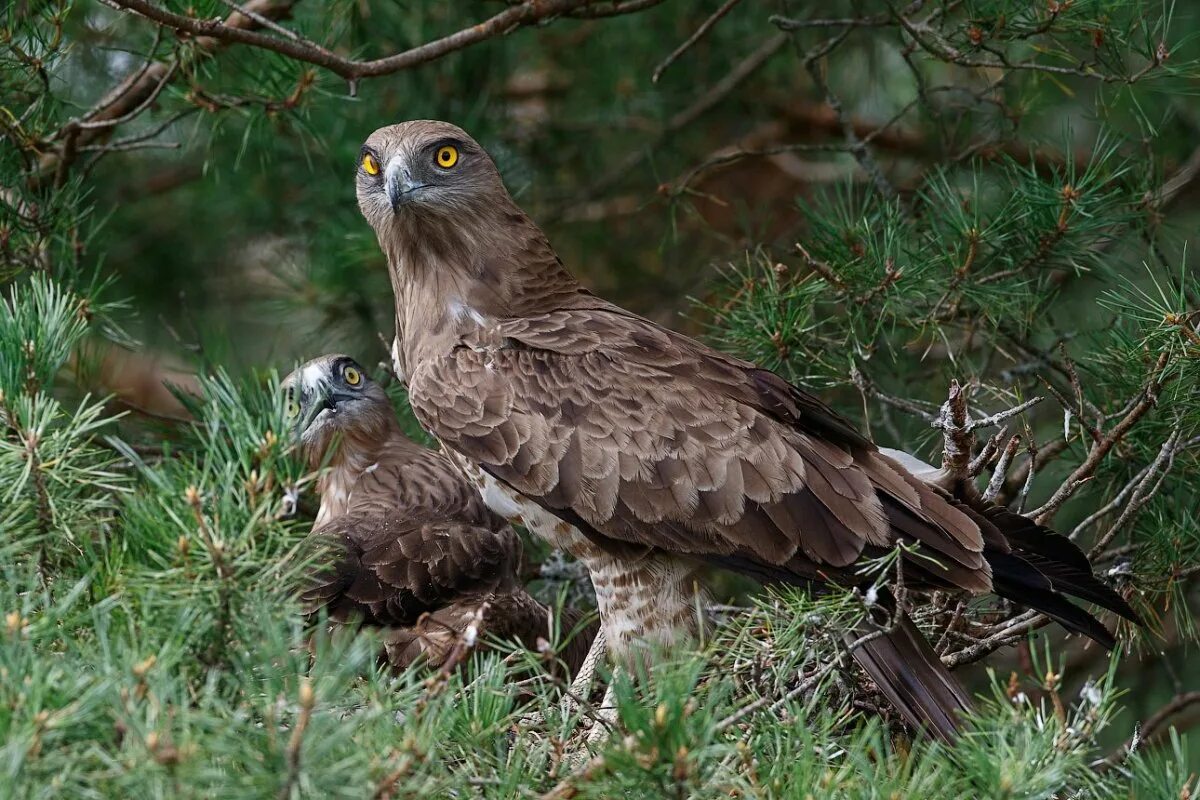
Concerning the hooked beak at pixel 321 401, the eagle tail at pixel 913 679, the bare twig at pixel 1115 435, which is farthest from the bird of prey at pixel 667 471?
the hooked beak at pixel 321 401

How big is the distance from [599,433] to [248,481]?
72.5 inches

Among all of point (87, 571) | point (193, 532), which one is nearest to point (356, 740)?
point (193, 532)

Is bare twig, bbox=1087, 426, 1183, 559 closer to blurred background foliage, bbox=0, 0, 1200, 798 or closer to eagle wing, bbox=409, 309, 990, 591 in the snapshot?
blurred background foliage, bbox=0, 0, 1200, 798

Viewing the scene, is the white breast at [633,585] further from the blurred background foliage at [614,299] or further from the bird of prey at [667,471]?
the blurred background foliage at [614,299]

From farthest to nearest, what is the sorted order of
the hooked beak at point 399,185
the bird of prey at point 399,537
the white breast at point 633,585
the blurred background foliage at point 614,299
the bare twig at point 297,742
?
1. the hooked beak at point 399,185
2. the bird of prey at point 399,537
3. the white breast at point 633,585
4. the blurred background foliage at point 614,299
5. the bare twig at point 297,742

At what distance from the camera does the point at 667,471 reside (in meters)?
4.30

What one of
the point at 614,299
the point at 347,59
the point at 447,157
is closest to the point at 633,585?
the point at 447,157

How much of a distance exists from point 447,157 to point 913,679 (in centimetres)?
245

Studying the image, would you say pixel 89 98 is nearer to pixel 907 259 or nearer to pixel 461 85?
pixel 461 85

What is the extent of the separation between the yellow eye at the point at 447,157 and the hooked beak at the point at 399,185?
5.9 inches

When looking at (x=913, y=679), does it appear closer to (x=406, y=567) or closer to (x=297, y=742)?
(x=406, y=567)

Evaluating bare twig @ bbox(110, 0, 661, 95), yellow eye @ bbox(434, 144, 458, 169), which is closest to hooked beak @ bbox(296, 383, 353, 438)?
yellow eye @ bbox(434, 144, 458, 169)

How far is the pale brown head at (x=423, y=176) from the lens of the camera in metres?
4.82

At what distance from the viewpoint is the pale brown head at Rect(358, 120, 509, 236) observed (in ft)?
15.8
